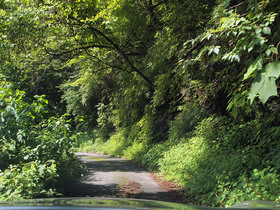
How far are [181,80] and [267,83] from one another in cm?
637

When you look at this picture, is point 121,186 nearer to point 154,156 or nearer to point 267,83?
point 154,156

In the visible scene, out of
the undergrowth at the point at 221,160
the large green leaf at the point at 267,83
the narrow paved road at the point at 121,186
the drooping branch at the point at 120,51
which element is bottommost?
the narrow paved road at the point at 121,186

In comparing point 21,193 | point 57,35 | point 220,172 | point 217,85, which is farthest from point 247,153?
point 57,35

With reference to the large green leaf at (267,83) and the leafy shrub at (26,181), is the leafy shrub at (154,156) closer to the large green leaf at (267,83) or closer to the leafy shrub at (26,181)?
the leafy shrub at (26,181)

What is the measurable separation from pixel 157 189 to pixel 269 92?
6345 millimetres

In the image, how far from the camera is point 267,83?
3229 millimetres

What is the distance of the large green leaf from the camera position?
3174 millimetres

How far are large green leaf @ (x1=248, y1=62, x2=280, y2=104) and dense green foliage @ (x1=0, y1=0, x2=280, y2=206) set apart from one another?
0.01 metres

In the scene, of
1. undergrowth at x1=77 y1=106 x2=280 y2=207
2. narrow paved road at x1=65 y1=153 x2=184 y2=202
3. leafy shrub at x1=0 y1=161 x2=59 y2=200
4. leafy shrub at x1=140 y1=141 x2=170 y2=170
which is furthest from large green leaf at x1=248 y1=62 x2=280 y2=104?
leafy shrub at x1=140 y1=141 x2=170 y2=170

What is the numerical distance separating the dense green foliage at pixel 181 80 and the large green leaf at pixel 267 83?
1 cm

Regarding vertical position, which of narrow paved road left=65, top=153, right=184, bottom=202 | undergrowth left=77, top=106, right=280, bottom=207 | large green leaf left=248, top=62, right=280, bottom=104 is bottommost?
narrow paved road left=65, top=153, right=184, bottom=202

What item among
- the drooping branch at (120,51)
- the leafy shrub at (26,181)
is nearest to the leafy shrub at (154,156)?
the drooping branch at (120,51)

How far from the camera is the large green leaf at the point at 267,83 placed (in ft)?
10.4

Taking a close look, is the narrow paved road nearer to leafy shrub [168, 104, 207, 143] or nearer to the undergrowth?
the undergrowth
